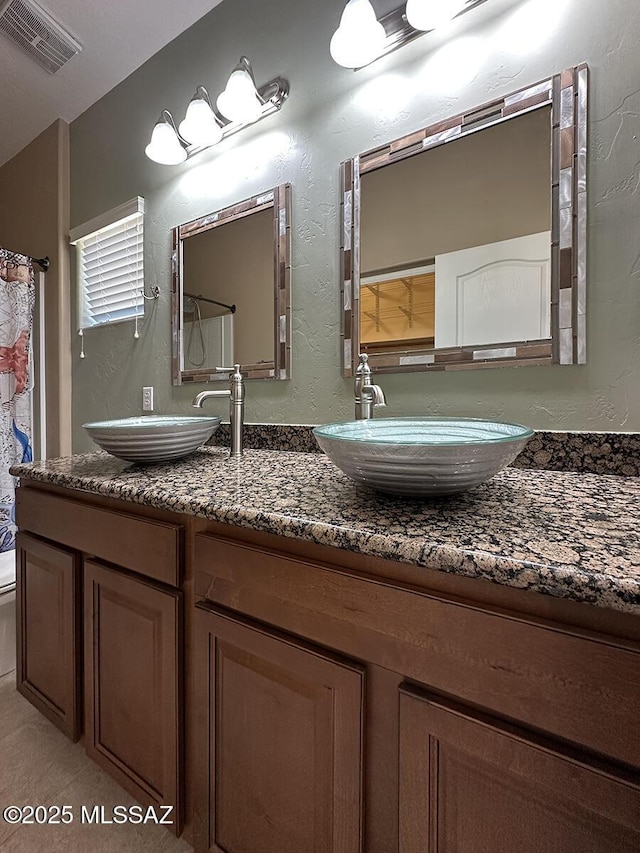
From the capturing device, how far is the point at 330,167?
1.28 meters

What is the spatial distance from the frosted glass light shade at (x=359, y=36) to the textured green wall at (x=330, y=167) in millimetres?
58

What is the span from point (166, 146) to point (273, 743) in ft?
6.24

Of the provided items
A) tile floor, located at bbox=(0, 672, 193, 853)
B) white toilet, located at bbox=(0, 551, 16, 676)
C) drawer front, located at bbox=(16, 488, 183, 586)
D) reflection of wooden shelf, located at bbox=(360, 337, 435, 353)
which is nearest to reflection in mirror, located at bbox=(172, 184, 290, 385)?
reflection of wooden shelf, located at bbox=(360, 337, 435, 353)

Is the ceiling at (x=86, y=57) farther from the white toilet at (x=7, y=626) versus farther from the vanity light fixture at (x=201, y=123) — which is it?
the white toilet at (x=7, y=626)

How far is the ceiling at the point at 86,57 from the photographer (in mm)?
1516

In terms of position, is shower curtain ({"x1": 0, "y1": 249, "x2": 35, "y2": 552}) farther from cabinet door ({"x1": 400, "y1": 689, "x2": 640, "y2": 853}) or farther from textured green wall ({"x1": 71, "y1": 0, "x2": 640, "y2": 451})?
cabinet door ({"x1": 400, "y1": 689, "x2": 640, "y2": 853})

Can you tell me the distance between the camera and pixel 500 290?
1026mm

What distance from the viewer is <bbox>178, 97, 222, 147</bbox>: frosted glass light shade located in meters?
1.45

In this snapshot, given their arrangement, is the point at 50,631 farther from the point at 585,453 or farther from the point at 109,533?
the point at 585,453

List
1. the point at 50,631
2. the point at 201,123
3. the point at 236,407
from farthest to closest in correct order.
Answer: the point at 201,123, the point at 236,407, the point at 50,631

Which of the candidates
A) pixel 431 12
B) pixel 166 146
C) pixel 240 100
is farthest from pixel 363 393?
pixel 166 146

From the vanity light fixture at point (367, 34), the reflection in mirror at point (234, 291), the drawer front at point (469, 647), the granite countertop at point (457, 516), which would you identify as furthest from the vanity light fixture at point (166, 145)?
the drawer front at point (469, 647)

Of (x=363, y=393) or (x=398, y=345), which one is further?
(x=398, y=345)

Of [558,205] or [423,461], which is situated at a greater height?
[558,205]
